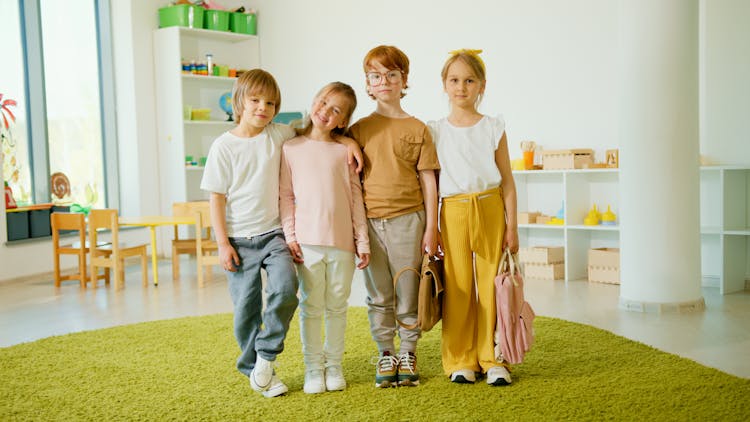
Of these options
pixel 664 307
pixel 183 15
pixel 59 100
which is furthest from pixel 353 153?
pixel 183 15

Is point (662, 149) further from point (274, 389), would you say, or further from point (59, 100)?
point (59, 100)

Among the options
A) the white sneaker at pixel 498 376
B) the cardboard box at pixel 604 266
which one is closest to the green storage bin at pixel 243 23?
the cardboard box at pixel 604 266

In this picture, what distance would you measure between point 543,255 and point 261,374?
372 cm

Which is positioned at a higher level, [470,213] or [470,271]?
[470,213]

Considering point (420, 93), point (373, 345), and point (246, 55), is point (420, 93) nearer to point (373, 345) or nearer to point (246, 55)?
point (246, 55)

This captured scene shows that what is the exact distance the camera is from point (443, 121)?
3.15m

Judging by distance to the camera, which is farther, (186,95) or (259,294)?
(186,95)

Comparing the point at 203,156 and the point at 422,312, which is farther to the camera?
the point at 203,156

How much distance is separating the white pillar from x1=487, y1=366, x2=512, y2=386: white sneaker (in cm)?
194

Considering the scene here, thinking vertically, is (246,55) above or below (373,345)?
above

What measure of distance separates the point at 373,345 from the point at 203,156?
5.03 m

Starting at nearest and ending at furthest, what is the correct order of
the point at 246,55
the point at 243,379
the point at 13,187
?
the point at 243,379 → the point at 13,187 → the point at 246,55

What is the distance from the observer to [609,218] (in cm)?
605

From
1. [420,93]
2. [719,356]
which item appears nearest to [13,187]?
[420,93]
